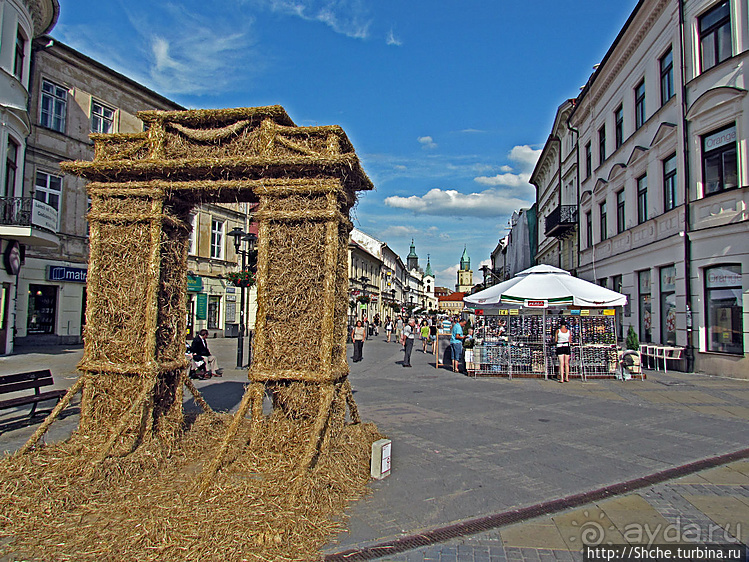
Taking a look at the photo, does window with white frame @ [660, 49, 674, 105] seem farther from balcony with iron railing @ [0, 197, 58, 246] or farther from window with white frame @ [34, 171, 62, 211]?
window with white frame @ [34, 171, 62, 211]

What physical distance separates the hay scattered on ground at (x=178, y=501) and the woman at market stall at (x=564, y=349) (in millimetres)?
8541

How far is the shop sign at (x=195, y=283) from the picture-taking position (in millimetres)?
26237

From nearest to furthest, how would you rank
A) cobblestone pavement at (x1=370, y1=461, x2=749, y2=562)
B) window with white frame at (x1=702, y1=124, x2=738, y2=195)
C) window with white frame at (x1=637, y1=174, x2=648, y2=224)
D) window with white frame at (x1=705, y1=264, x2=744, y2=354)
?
cobblestone pavement at (x1=370, y1=461, x2=749, y2=562) → window with white frame at (x1=705, y1=264, x2=744, y2=354) → window with white frame at (x1=702, y1=124, x2=738, y2=195) → window with white frame at (x1=637, y1=174, x2=648, y2=224)

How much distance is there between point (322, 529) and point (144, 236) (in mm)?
3568

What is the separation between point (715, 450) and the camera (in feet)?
20.6

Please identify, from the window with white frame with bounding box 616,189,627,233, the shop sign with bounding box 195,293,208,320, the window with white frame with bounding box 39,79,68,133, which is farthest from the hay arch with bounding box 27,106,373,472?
the shop sign with bounding box 195,293,208,320

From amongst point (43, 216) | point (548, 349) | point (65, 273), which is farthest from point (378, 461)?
point (65, 273)

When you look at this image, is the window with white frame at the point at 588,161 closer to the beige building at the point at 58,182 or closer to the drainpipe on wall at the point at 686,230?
the drainpipe on wall at the point at 686,230

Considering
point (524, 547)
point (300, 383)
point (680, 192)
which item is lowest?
Answer: point (524, 547)

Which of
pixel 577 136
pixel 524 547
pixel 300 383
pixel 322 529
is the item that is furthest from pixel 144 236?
pixel 577 136

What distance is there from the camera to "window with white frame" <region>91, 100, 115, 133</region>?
68.7 feet

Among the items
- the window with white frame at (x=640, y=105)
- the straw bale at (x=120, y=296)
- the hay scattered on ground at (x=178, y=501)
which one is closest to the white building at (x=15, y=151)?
the straw bale at (x=120, y=296)

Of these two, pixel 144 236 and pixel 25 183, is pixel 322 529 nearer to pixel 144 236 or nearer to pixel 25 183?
pixel 144 236

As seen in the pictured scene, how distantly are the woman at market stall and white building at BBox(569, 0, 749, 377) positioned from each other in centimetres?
408
